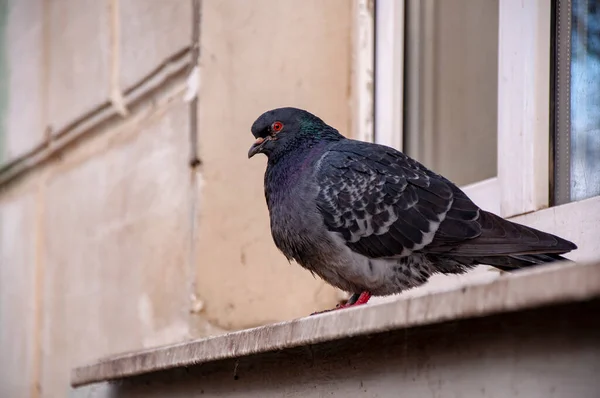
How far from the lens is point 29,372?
217 inches

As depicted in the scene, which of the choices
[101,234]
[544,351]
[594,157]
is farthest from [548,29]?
[101,234]

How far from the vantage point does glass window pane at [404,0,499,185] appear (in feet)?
12.2

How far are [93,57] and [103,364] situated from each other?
2.21 metres

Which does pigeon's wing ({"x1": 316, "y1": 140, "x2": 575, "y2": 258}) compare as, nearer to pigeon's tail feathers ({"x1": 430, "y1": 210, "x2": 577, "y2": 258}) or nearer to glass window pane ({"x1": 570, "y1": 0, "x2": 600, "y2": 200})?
pigeon's tail feathers ({"x1": 430, "y1": 210, "x2": 577, "y2": 258})

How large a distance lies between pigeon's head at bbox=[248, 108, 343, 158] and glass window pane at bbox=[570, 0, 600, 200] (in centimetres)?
84

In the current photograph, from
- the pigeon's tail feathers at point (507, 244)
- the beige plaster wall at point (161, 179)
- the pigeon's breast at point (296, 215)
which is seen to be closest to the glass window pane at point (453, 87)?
the beige plaster wall at point (161, 179)

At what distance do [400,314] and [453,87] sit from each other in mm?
2076

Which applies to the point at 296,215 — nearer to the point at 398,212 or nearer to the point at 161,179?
the point at 398,212

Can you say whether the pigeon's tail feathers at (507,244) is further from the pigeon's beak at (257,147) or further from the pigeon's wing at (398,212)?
the pigeon's beak at (257,147)

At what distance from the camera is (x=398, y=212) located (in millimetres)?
3127

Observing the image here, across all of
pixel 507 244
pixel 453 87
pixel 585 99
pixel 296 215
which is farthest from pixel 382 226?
pixel 453 87

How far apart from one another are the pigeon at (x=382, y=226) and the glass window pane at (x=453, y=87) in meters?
0.58

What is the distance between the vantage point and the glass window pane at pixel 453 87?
3.71 m

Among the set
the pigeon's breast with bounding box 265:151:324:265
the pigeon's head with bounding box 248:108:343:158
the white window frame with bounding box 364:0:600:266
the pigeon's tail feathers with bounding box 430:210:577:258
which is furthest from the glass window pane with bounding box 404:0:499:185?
the pigeon's breast with bounding box 265:151:324:265
